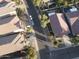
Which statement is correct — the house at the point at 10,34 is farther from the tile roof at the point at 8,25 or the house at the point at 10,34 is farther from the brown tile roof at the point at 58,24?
the brown tile roof at the point at 58,24

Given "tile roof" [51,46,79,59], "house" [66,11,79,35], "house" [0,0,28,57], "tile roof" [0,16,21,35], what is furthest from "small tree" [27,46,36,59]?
"house" [66,11,79,35]

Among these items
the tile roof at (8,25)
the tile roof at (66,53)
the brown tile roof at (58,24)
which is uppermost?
the tile roof at (8,25)

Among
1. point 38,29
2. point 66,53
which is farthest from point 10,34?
point 66,53

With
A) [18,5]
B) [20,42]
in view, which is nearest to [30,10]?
[18,5]

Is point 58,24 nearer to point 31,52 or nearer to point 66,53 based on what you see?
point 66,53

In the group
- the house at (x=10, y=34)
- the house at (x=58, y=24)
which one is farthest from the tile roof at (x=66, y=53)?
the house at (x=10, y=34)
